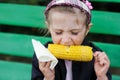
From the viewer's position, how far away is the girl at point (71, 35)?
101 inches

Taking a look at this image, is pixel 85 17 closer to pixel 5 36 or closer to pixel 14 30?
pixel 5 36

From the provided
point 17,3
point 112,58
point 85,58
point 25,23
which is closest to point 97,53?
point 85,58

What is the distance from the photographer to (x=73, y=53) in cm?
255

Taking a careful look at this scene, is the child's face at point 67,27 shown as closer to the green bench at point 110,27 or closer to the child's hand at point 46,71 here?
the child's hand at point 46,71

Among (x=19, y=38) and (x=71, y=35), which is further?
(x=19, y=38)

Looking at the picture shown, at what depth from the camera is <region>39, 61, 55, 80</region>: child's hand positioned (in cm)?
261

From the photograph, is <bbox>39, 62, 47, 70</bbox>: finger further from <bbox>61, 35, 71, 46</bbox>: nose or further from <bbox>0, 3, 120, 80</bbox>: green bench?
<bbox>0, 3, 120, 80</bbox>: green bench

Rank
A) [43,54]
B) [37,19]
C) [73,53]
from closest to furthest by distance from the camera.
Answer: [43,54]
[73,53]
[37,19]

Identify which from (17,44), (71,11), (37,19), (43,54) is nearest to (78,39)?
(71,11)

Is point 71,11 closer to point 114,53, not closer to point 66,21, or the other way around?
point 66,21

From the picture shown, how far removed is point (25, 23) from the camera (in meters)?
3.19

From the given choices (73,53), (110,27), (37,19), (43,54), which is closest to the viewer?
(43,54)

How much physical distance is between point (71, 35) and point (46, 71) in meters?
0.25

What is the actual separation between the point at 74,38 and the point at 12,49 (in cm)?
78
